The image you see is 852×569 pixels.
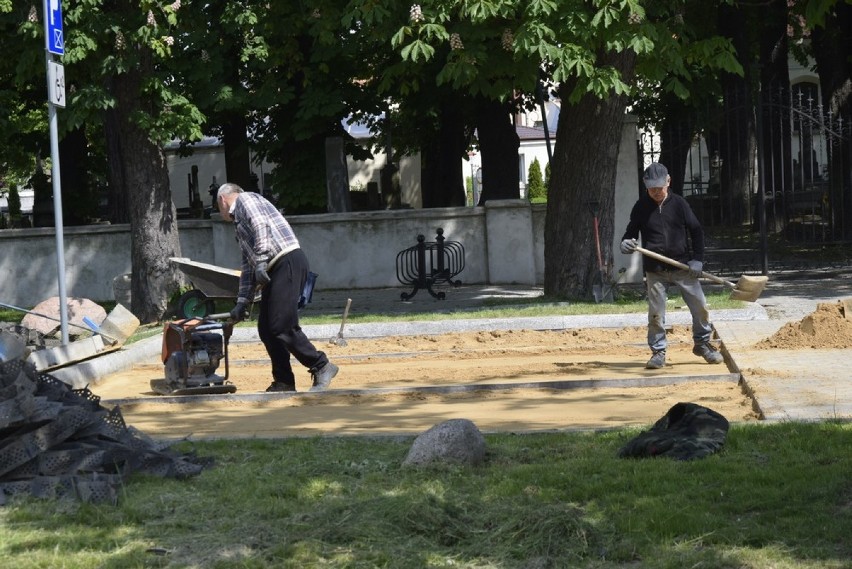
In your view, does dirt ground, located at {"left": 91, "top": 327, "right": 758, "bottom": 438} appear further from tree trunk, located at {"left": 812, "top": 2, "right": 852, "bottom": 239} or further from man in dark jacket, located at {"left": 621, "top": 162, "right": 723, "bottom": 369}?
tree trunk, located at {"left": 812, "top": 2, "right": 852, "bottom": 239}

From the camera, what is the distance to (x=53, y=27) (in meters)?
13.3

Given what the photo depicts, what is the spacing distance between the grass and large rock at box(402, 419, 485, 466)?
0.36 feet

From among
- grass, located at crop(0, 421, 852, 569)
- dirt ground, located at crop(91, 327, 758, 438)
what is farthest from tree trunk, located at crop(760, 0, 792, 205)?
grass, located at crop(0, 421, 852, 569)

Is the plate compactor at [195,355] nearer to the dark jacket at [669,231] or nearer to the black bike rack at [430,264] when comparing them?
the dark jacket at [669,231]

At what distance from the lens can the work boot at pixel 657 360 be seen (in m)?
12.1

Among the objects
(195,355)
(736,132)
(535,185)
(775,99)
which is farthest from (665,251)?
(535,185)

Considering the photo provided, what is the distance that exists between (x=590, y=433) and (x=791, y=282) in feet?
41.7

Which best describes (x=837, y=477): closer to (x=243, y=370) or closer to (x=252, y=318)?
(x=243, y=370)

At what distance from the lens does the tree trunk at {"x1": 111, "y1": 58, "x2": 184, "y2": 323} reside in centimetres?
1923

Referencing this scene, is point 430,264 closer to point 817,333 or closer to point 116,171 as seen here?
point 116,171

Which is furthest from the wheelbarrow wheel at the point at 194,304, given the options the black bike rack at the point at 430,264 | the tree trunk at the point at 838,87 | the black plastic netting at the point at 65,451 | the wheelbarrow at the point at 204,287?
the tree trunk at the point at 838,87

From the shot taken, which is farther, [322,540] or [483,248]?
[483,248]

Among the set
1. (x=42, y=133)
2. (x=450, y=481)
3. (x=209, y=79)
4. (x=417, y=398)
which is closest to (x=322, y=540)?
(x=450, y=481)

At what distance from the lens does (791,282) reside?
20.2 meters
